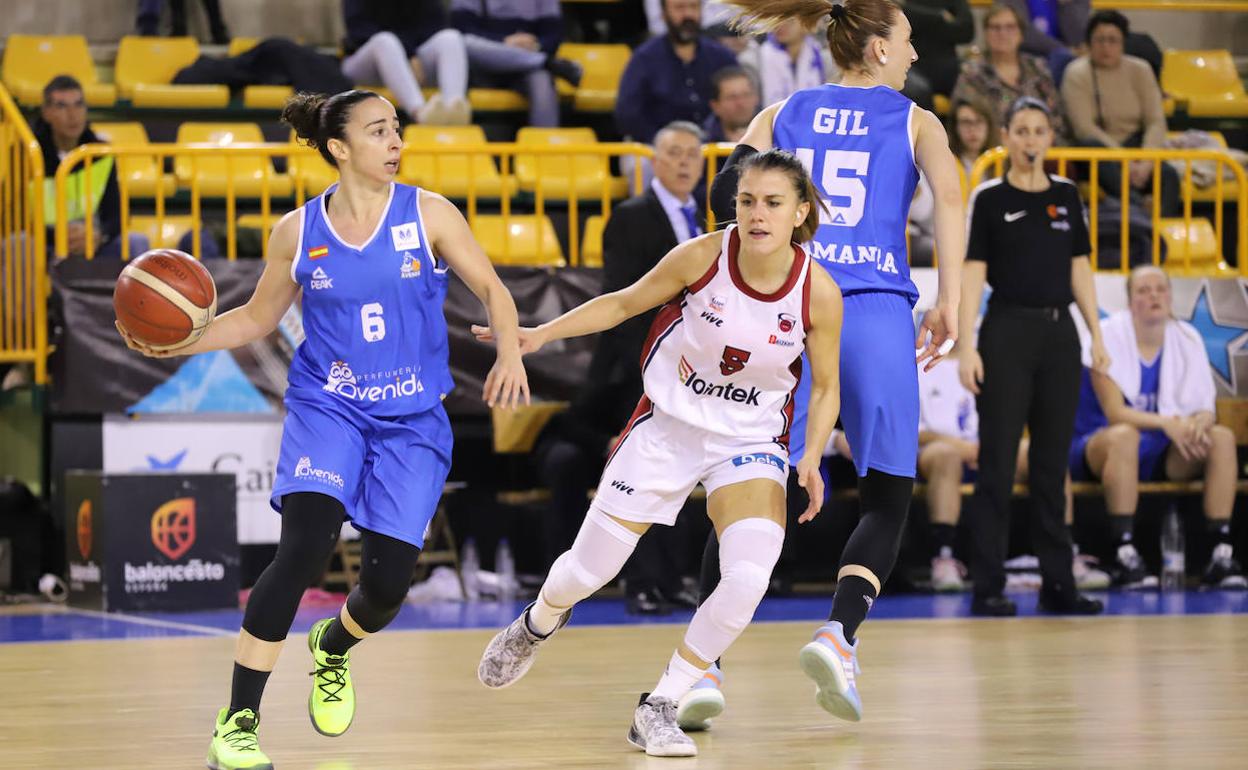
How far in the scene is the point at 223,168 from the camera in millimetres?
10578

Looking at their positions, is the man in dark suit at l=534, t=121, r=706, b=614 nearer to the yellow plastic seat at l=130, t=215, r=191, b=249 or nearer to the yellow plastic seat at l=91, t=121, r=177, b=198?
the yellow plastic seat at l=130, t=215, r=191, b=249

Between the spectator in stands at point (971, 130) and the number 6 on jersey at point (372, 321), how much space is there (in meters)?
6.33

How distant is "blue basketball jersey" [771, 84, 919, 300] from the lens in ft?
15.7

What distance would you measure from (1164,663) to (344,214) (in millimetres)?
3174

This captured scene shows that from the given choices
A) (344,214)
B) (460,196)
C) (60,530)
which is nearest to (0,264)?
(60,530)

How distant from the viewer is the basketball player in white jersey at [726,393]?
4410mm

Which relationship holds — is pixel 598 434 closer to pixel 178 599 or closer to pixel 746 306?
pixel 178 599

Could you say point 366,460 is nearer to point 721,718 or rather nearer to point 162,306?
point 162,306

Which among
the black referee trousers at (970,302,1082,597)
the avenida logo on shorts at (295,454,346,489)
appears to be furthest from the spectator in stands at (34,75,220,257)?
the avenida logo on shorts at (295,454,346,489)

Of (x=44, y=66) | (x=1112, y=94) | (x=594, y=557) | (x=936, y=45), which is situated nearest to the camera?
(x=594, y=557)

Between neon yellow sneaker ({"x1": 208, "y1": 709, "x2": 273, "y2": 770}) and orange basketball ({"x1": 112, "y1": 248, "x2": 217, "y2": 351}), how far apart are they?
3.11 feet

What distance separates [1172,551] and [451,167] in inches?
189

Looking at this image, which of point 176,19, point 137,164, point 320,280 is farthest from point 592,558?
point 176,19

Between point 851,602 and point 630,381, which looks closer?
point 851,602
